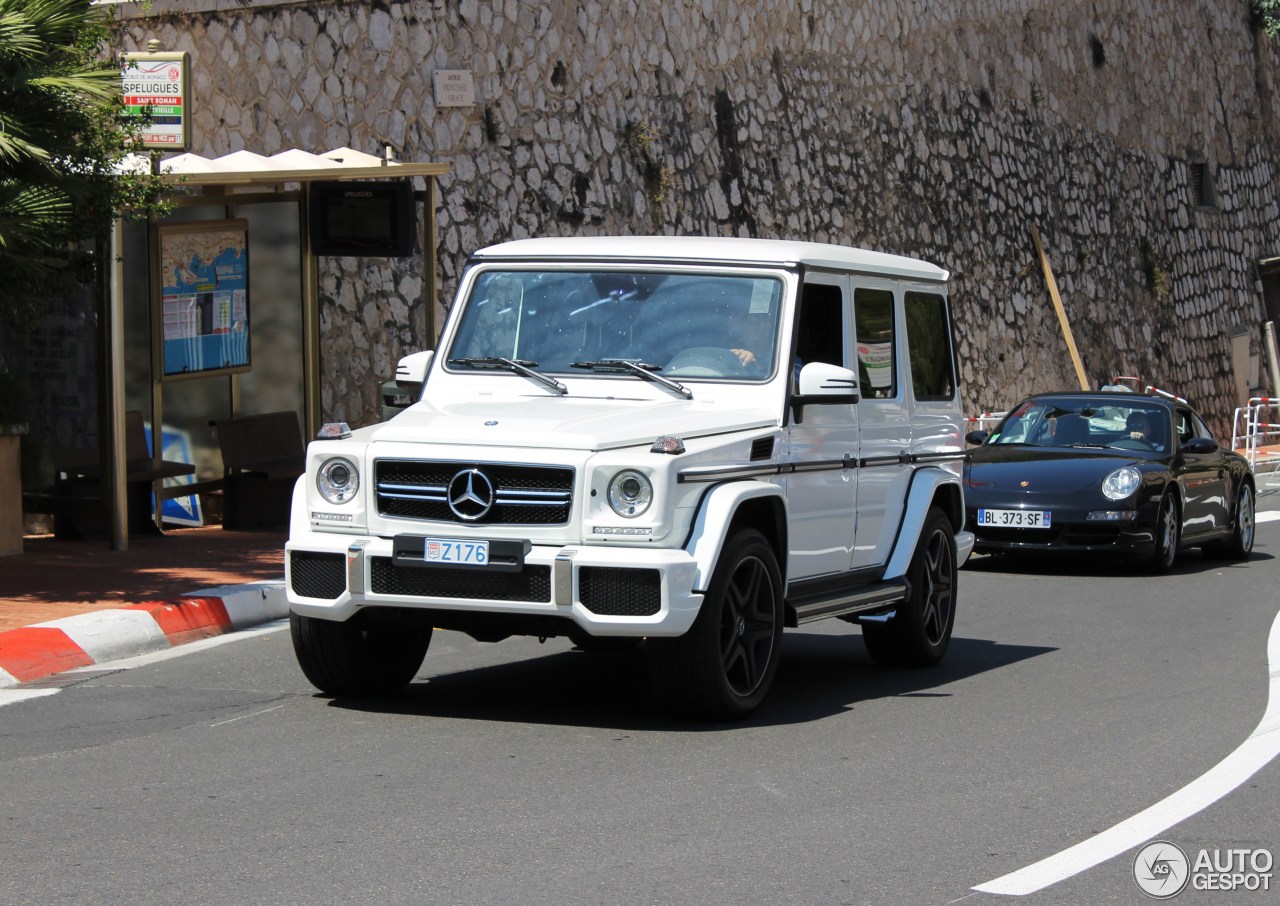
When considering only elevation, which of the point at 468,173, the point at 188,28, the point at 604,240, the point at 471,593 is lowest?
the point at 471,593

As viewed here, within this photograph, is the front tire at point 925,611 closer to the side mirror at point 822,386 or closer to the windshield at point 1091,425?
the side mirror at point 822,386

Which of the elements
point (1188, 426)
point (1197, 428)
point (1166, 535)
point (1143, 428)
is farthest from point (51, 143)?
point (1197, 428)

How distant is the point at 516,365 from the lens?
8.77 metres

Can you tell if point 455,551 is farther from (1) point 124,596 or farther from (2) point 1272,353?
(2) point 1272,353

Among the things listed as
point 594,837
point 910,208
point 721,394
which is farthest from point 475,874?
point 910,208

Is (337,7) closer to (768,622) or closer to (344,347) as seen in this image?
(344,347)

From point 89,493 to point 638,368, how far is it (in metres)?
7.24

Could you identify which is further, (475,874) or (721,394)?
(721,394)

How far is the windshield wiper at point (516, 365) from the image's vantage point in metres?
8.57

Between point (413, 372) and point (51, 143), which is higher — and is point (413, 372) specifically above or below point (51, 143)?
below

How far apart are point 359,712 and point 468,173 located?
12.5 meters

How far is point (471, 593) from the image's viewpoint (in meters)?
7.62

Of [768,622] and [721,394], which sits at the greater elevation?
[721,394]

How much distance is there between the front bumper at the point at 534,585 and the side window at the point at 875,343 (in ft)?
7.79
